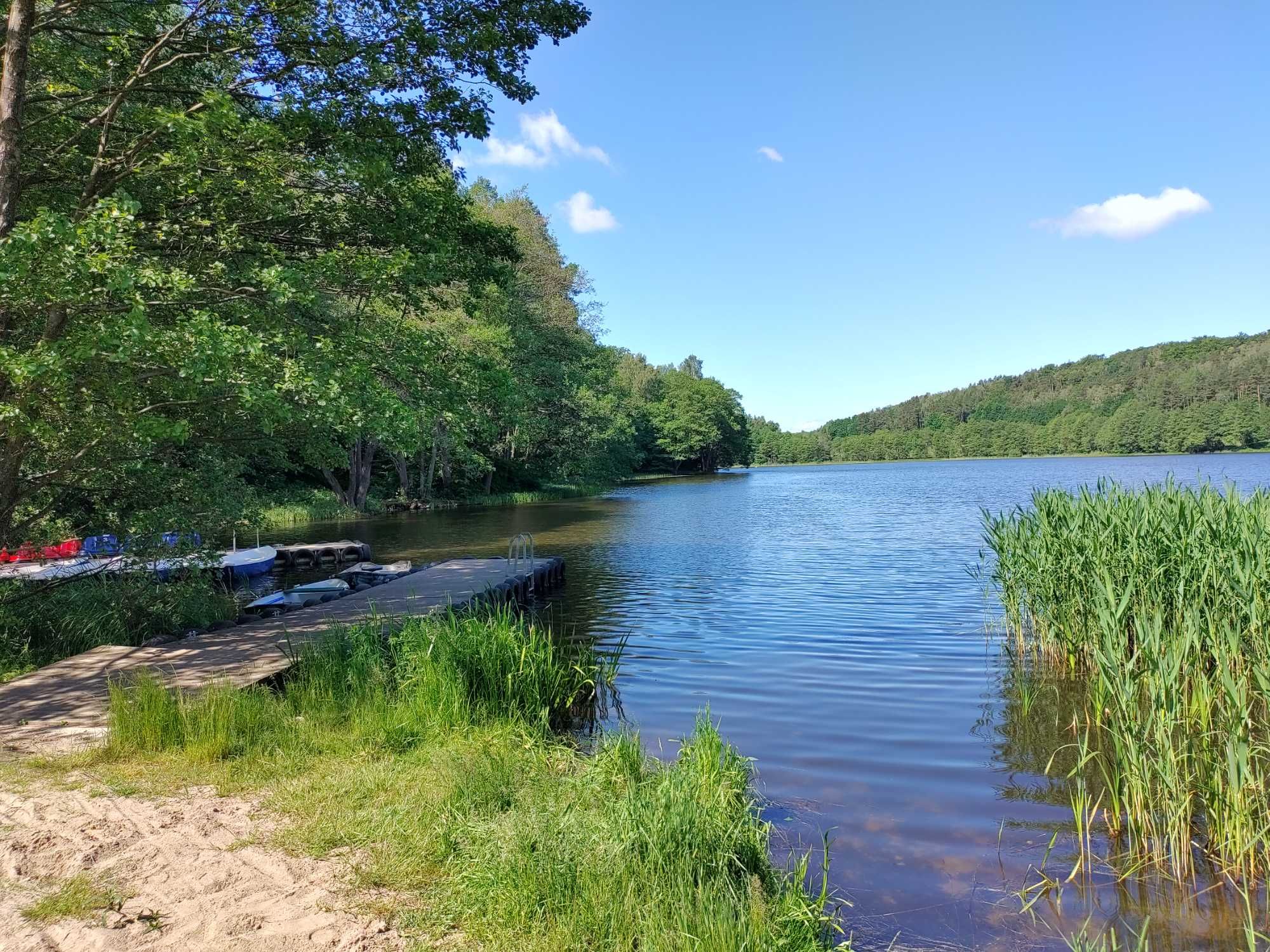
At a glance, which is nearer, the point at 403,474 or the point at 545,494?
the point at 403,474

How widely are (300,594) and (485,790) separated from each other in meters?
10.7

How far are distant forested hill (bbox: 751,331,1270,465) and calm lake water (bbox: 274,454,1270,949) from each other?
327 ft

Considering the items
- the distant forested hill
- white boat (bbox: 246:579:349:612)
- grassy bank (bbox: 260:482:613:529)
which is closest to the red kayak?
white boat (bbox: 246:579:349:612)

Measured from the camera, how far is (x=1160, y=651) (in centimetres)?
577

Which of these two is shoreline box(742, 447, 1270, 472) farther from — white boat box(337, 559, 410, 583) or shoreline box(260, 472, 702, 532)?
white boat box(337, 559, 410, 583)

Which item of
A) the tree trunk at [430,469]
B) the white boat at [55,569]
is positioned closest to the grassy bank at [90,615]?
the white boat at [55,569]

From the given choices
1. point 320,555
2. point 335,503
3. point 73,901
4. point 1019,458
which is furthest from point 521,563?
point 1019,458

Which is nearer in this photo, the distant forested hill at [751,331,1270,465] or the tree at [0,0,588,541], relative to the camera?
the tree at [0,0,588,541]

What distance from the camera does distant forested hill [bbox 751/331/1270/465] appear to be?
100 m

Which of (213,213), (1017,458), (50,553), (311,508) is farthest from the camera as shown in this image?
(1017,458)

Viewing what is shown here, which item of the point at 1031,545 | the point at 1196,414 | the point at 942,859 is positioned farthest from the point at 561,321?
the point at 1196,414

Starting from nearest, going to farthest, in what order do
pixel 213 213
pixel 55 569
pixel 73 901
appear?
pixel 73 901 < pixel 213 213 < pixel 55 569

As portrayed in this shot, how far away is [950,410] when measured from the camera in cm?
16812

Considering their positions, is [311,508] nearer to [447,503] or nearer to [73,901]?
[447,503]
